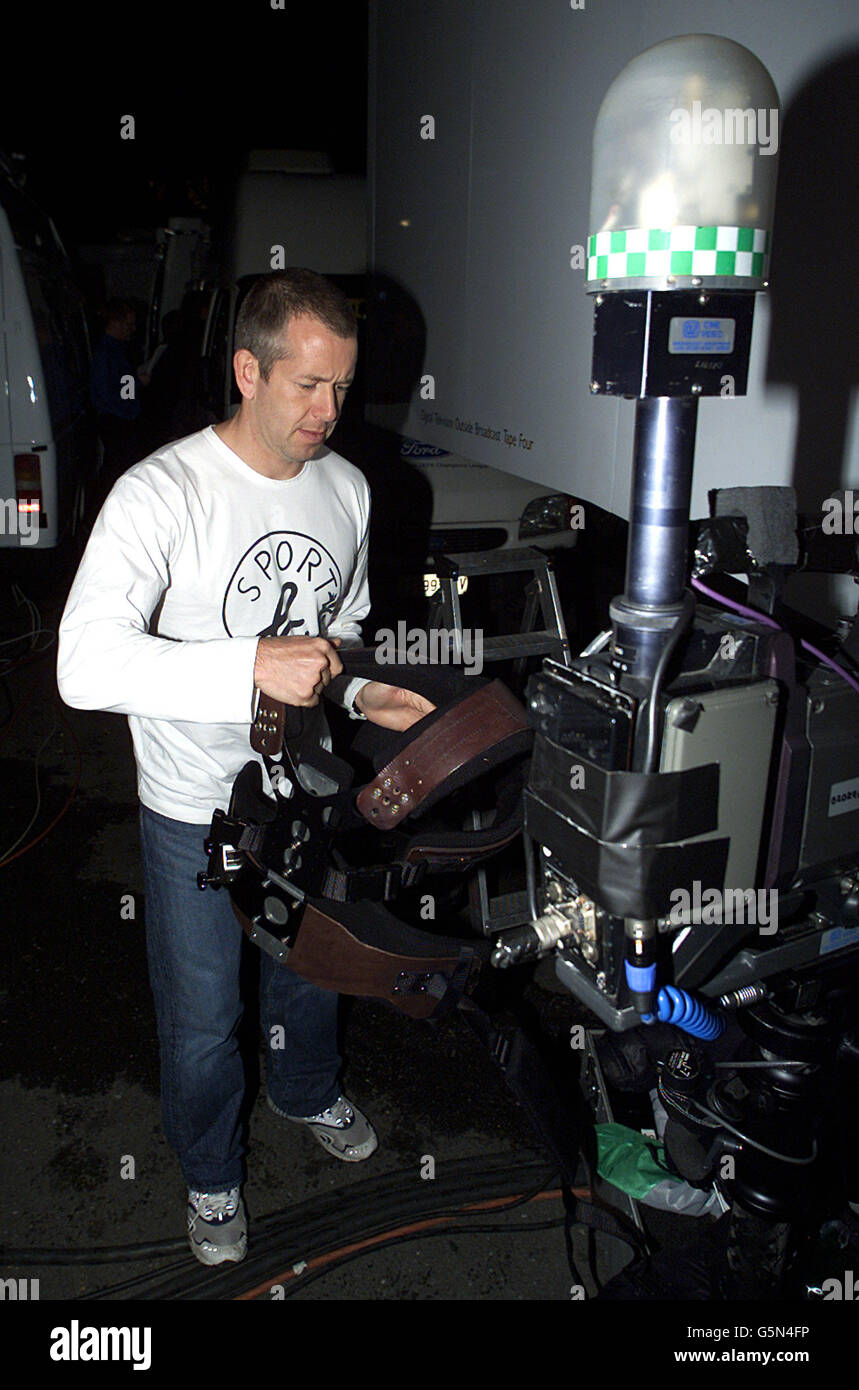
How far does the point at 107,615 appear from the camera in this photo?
1761 mm

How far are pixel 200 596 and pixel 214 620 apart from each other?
0.06 meters

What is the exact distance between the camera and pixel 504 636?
3414 millimetres

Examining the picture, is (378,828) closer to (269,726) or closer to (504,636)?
(269,726)

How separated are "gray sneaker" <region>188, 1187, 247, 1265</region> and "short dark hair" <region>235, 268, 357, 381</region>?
1891 mm

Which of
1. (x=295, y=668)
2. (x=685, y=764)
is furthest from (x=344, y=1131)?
(x=685, y=764)

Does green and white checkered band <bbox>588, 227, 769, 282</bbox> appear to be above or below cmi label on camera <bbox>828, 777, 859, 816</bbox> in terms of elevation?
above

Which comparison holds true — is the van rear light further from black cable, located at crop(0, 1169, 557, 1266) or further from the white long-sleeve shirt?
black cable, located at crop(0, 1169, 557, 1266)

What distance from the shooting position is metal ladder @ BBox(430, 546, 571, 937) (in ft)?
10.6

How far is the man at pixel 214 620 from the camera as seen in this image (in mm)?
1726

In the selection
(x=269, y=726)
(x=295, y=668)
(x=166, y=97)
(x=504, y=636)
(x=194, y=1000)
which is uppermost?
(x=166, y=97)

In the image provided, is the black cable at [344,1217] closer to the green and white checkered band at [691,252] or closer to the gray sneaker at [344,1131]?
the gray sneaker at [344,1131]

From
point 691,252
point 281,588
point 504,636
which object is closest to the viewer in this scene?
point 691,252

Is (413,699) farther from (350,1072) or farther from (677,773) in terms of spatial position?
(350,1072)

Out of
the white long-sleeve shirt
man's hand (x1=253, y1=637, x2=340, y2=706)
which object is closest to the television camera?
man's hand (x1=253, y1=637, x2=340, y2=706)
